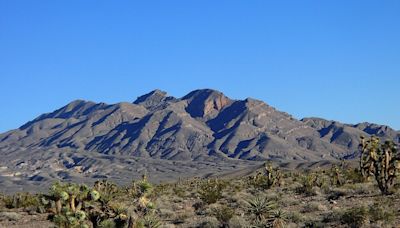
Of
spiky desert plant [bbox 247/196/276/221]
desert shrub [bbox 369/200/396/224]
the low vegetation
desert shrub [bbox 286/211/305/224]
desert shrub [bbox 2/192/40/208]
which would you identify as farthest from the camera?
desert shrub [bbox 2/192/40/208]

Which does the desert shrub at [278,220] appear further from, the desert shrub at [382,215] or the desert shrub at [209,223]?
the desert shrub at [382,215]

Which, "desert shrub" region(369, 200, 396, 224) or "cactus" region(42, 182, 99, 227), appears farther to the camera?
"desert shrub" region(369, 200, 396, 224)

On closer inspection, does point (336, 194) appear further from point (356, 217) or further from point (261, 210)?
point (356, 217)

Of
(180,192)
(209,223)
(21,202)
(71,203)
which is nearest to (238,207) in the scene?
(209,223)

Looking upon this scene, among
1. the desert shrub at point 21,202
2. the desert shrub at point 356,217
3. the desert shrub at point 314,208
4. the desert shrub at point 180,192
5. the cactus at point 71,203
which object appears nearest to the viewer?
the cactus at point 71,203

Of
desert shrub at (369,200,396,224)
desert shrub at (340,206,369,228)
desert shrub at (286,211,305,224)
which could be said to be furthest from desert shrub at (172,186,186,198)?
desert shrub at (369,200,396,224)

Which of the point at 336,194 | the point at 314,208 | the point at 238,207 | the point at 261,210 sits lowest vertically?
the point at 261,210

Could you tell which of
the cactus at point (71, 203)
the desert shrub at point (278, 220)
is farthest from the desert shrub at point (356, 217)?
the cactus at point (71, 203)

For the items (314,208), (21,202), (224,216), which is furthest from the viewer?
(21,202)

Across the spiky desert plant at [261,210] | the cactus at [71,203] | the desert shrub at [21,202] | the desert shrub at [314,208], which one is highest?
the desert shrub at [21,202]

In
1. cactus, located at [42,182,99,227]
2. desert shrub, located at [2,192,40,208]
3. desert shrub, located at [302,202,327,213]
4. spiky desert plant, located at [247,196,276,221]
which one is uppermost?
desert shrub, located at [2,192,40,208]

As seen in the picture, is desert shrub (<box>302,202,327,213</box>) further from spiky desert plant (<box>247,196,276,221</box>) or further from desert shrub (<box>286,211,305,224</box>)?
desert shrub (<box>286,211,305,224</box>)

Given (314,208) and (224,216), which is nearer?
(224,216)

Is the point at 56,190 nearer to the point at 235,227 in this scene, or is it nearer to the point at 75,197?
the point at 75,197
